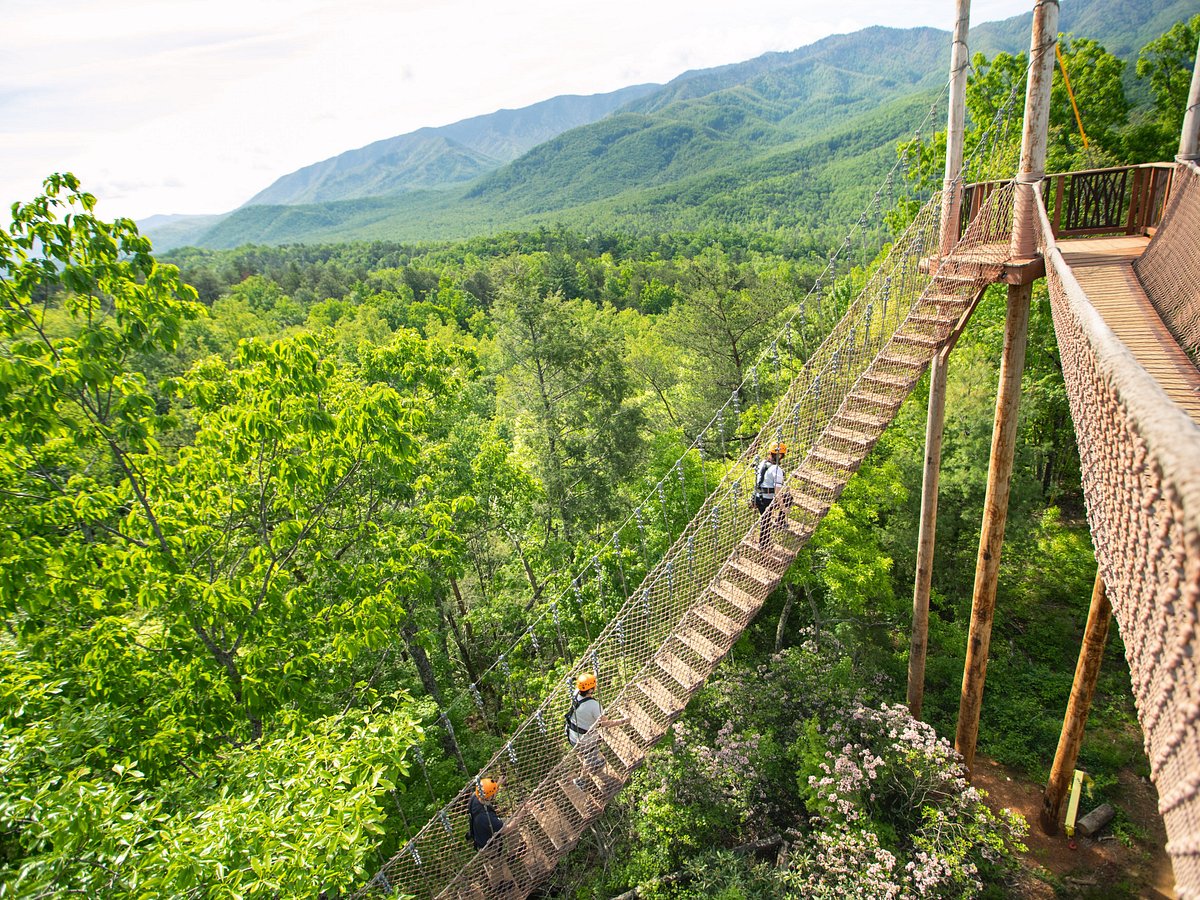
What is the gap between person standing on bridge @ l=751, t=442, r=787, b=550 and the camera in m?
6.46

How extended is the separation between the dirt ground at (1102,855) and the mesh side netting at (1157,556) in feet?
25.0

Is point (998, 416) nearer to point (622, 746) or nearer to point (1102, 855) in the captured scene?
point (622, 746)

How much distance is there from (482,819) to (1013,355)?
673cm

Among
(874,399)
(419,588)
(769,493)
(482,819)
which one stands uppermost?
(874,399)

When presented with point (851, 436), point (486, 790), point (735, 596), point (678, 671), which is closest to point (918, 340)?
point (851, 436)

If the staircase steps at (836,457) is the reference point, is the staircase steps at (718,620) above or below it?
below

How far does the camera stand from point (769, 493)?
22.6 feet

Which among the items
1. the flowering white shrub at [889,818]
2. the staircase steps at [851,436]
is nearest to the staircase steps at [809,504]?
the staircase steps at [851,436]

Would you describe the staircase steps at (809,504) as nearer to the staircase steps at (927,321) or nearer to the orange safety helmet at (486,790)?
the staircase steps at (927,321)

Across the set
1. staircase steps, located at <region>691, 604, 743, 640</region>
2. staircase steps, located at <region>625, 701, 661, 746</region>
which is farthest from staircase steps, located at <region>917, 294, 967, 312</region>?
staircase steps, located at <region>625, 701, 661, 746</region>

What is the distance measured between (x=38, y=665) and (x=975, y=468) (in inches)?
510

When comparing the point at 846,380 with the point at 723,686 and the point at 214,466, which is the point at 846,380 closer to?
the point at 723,686

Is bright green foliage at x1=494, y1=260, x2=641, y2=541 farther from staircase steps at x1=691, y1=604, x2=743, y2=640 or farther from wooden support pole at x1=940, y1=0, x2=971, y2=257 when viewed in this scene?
wooden support pole at x1=940, y1=0, x2=971, y2=257

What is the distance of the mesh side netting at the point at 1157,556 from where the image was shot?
1446 mm
